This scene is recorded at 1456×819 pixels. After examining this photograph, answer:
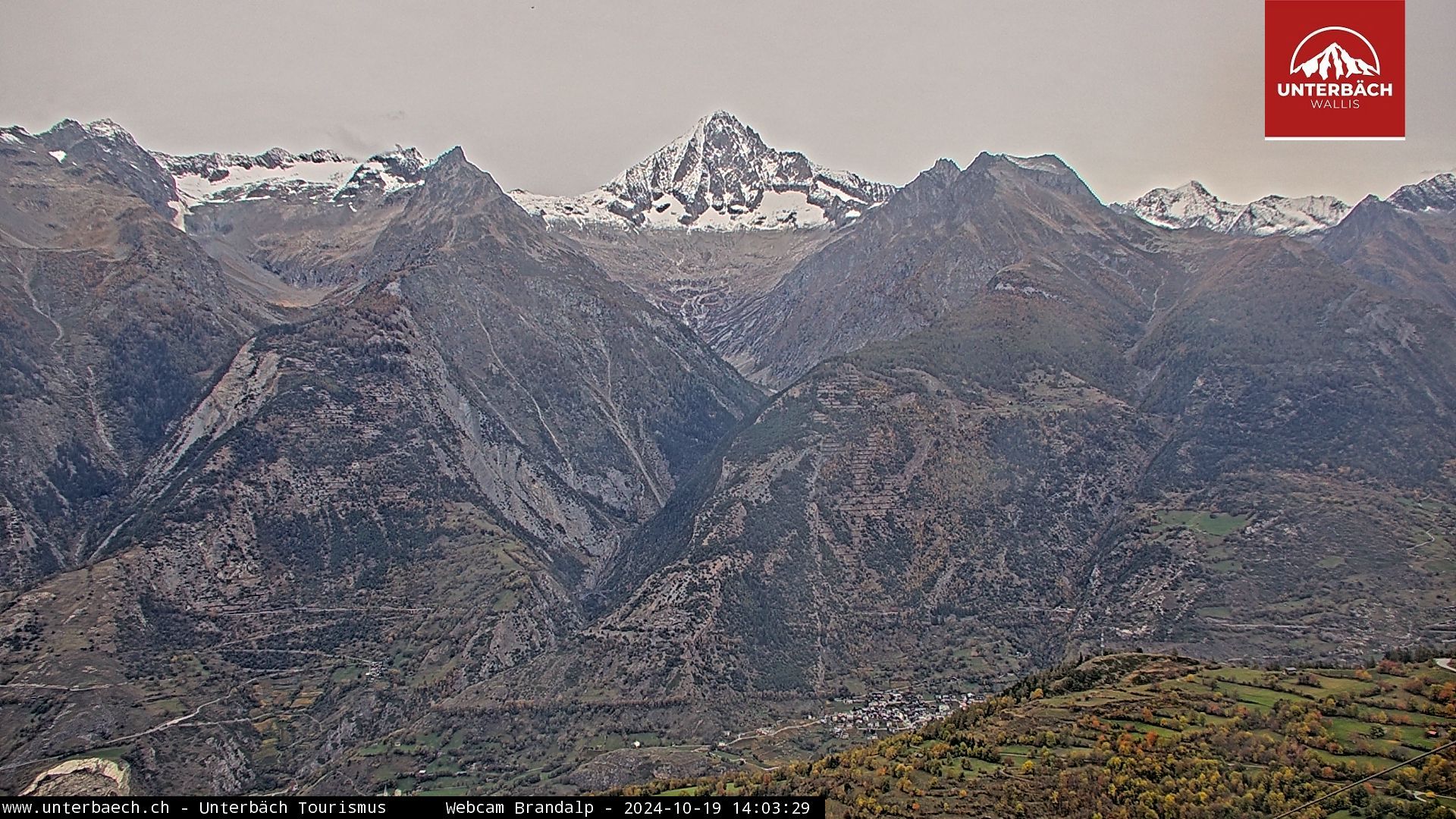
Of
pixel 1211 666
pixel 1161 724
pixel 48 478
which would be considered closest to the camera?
pixel 1161 724

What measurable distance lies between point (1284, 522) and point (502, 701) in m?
122

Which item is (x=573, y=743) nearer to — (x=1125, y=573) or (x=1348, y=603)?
(x=1125, y=573)

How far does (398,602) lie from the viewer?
547 feet

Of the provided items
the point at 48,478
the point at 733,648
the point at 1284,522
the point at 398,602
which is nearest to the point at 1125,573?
the point at 1284,522

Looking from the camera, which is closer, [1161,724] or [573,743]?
[1161,724]
